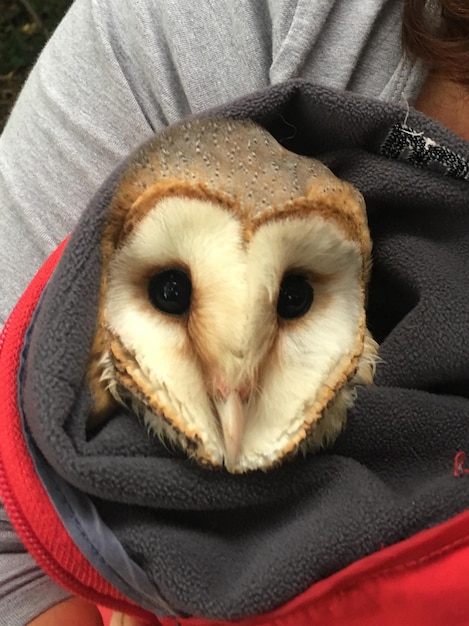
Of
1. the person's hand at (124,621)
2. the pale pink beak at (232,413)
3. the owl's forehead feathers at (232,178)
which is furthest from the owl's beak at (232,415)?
the person's hand at (124,621)

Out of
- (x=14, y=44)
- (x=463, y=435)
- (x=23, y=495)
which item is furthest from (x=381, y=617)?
(x=14, y=44)

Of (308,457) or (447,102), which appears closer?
(308,457)

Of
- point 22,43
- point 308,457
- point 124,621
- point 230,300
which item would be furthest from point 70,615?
point 22,43

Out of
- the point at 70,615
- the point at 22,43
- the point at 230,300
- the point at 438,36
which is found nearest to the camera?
the point at 230,300

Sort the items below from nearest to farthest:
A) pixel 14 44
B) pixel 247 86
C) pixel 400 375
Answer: pixel 400 375 < pixel 247 86 < pixel 14 44

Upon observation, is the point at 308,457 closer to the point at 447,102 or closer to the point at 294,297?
the point at 294,297

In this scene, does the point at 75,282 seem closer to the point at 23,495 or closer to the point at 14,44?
the point at 23,495

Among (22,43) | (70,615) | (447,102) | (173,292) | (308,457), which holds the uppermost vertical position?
(447,102)
